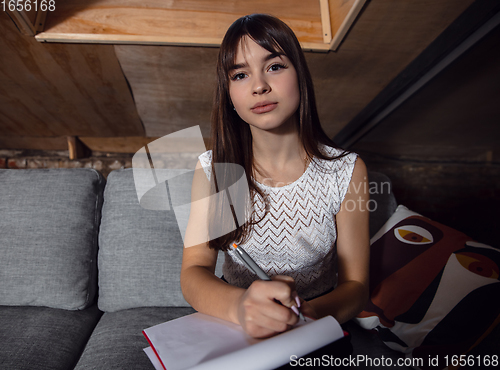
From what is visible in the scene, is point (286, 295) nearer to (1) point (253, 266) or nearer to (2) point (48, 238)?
(1) point (253, 266)

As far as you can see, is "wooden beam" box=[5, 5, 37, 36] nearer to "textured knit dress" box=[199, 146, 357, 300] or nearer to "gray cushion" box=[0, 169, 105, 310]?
"gray cushion" box=[0, 169, 105, 310]

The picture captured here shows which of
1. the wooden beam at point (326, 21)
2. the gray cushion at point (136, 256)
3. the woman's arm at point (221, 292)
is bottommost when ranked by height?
the gray cushion at point (136, 256)

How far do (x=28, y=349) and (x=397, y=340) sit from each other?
1044 mm

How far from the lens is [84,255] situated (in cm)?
116

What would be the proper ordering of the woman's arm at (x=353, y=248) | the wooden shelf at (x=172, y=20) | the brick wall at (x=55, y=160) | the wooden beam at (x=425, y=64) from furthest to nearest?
the brick wall at (x=55, y=160)
the wooden shelf at (x=172, y=20)
the wooden beam at (x=425, y=64)
the woman's arm at (x=353, y=248)

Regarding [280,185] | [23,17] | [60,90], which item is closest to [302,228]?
[280,185]

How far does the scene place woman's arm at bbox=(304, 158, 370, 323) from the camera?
2.41ft

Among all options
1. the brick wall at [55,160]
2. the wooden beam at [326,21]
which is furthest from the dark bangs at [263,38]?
the brick wall at [55,160]

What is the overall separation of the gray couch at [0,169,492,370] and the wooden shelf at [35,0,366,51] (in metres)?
0.70

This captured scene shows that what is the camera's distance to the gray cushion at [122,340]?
2.65ft

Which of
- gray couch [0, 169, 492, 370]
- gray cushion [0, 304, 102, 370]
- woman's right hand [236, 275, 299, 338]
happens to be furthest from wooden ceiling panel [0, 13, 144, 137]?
woman's right hand [236, 275, 299, 338]

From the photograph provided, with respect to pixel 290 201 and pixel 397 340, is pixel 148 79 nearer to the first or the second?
pixel 290 201

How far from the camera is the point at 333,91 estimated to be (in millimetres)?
1827

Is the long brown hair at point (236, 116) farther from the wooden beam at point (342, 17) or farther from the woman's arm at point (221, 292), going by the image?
the wooden beam at point (342, 17)
